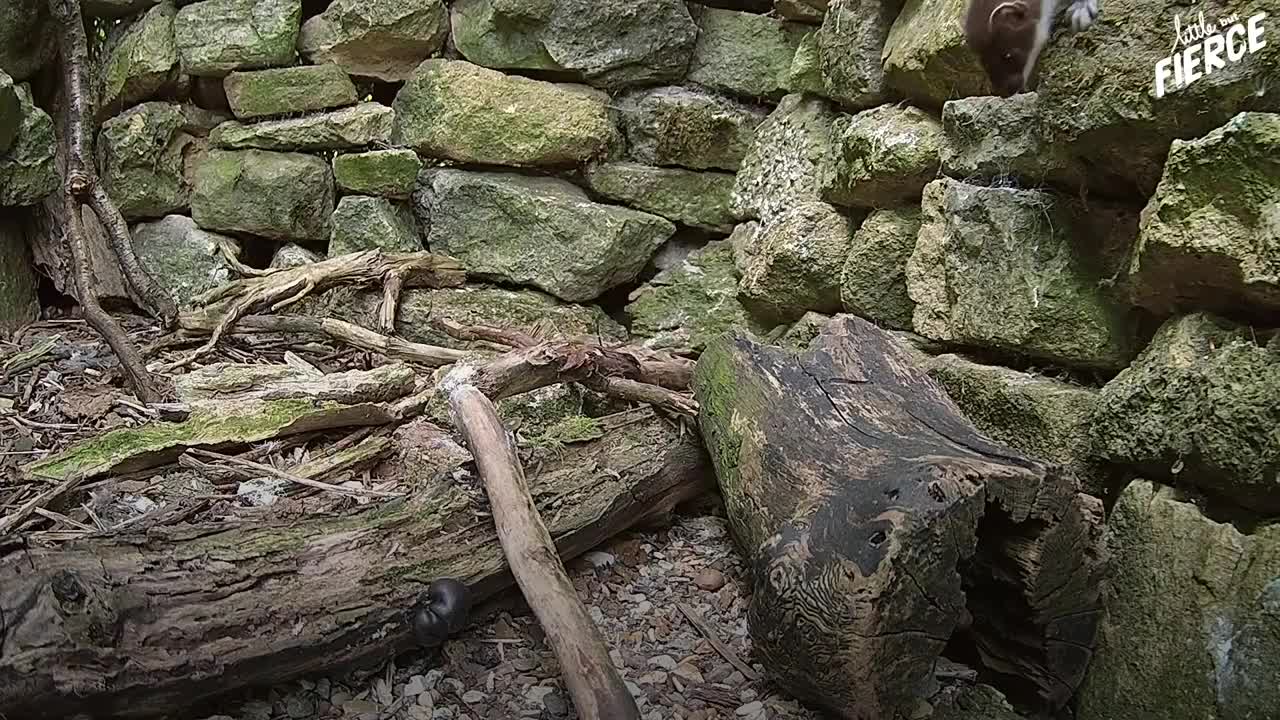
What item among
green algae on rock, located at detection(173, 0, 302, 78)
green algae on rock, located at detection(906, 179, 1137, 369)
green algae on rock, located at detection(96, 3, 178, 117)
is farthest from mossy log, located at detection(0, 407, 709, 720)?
green algae on rock, located at detection(96, 3, 178, 117)

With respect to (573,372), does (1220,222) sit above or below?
above

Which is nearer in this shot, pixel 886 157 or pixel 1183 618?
pixel 1183 618

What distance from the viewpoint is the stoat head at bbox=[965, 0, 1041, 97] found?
6.00ft

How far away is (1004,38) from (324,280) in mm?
2336

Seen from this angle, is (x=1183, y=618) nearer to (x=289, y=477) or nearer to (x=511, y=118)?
(x=289, y=477)

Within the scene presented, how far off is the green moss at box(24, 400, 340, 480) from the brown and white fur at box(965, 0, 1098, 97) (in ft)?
5.86

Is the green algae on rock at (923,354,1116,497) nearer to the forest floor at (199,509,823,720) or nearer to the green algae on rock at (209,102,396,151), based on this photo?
the forest floor at (199,509,823,720)

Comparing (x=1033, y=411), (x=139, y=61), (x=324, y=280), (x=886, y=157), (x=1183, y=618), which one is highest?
(x=886, y=157)

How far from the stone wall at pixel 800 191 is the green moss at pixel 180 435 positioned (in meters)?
0.90

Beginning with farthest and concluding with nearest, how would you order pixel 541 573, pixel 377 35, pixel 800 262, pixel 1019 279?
1. pixel 377 35
2. pixel 800 262
3. pixel 1019 279
4. pixel 541 573

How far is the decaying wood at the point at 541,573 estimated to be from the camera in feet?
4.75

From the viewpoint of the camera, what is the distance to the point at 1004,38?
190 cm

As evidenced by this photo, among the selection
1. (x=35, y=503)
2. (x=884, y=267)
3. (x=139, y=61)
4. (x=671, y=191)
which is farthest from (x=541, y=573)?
(x=139, y=61)

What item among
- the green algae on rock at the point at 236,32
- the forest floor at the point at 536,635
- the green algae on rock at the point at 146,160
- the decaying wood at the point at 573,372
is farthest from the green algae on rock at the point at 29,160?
the decaying wood at the point at 573,372
